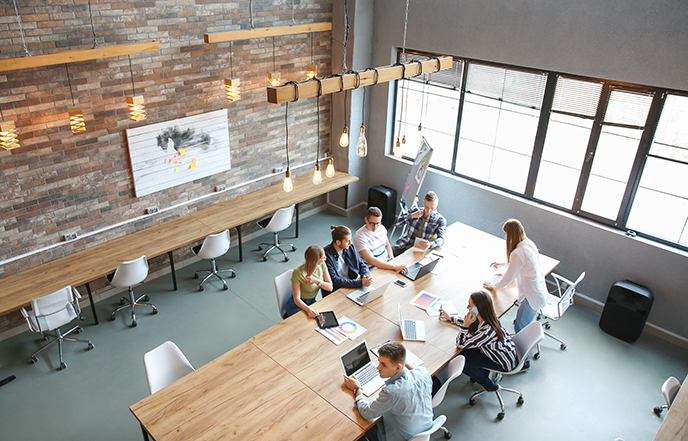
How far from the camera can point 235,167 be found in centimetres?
729

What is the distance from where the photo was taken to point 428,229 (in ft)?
19.9

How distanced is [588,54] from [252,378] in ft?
16.6

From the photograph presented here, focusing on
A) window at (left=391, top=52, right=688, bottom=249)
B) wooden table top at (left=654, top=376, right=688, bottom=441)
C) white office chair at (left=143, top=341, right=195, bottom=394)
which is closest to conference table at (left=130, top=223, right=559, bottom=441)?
white office chair at (left=143, top=341, right=195, bottom=394)

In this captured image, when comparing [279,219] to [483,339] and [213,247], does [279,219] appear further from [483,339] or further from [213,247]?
[483,339]

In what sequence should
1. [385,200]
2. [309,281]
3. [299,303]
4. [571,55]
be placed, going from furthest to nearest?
[385,200], [571,55], [309,281], [299,303]

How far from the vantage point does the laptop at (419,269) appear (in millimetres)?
5332

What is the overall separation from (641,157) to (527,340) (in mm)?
2749

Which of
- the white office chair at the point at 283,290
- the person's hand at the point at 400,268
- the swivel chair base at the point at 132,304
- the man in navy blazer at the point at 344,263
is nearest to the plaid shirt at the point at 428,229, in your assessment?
the person's hand at the point at 400,268

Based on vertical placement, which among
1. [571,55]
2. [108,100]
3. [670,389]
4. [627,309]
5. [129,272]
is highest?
[571,55]

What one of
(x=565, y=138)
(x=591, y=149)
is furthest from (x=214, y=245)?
(x=591, y=149)

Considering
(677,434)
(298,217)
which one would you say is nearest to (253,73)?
(298,217)

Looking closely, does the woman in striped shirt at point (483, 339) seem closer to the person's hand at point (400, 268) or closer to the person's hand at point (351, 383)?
the person's hand at point (400, 268)

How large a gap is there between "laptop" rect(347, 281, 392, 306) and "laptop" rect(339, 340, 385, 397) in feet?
2.53

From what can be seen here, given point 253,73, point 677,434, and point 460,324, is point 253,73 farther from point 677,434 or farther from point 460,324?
point 677,434
